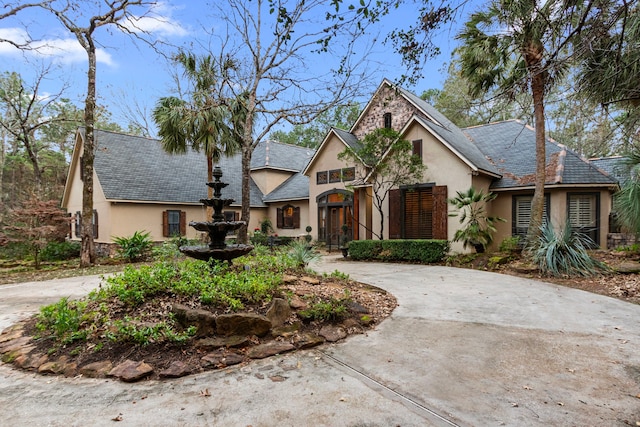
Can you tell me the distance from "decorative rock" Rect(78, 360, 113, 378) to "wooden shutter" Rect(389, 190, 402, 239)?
36.4 ft

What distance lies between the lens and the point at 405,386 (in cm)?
301

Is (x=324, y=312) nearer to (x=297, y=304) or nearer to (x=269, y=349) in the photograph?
(x=297, y=304)

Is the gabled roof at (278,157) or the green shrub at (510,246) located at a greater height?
the gabled roof at (278,157)

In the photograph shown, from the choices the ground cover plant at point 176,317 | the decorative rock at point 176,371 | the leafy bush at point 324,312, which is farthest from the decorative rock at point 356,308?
the decorative rock at point 176,371

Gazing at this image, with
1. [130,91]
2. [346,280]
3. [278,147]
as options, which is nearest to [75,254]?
[130,91]

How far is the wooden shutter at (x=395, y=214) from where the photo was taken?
1328 centimetres

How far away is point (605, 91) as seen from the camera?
24.1 feet

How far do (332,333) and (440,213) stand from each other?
9.01 m

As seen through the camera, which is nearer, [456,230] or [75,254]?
[456,230]

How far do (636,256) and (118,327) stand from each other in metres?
12.0

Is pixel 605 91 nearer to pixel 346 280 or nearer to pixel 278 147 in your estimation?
pixel 346 280

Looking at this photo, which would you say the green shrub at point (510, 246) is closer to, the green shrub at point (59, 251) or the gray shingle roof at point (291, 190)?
the gray shingle roof at point (291, 190)

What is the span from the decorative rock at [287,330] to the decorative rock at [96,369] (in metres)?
1.71

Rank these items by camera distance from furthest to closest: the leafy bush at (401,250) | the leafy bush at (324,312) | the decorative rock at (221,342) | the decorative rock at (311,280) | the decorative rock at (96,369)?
the leafy bush at (401,250)
the decorative rock at (311,280)
the leafy bush at (324,312)
the decorative rock at (221,342)
the decorative rock at (96,369)
